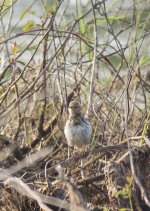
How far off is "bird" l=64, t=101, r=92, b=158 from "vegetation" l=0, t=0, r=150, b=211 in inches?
4.2

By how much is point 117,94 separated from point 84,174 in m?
1.43

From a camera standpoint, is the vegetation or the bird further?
the bird

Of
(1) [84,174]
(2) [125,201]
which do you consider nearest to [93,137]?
(1) [84,174]

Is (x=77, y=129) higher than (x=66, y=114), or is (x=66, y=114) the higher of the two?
(x=66, y=114)

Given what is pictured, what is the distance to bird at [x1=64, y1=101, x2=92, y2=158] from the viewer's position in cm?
537

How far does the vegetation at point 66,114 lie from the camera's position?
489 centimetres

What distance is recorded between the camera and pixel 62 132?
5.82 metres

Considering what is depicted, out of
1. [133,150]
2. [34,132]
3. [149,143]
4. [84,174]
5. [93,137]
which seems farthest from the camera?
[34,132]

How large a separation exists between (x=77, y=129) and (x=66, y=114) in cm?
45

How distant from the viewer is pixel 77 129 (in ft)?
17.7

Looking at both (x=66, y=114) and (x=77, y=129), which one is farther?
(x=66, y=114)

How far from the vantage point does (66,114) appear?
5.83 metres

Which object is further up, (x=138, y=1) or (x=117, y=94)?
(x=138, y=1)

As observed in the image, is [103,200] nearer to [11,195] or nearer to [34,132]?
[11,195]
